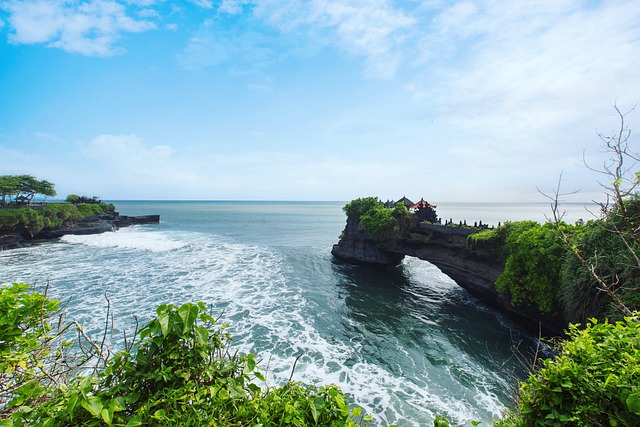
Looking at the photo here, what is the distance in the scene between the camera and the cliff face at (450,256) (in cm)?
1595

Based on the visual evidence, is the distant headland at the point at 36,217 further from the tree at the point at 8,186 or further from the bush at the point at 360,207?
the bush at the point at 360,207

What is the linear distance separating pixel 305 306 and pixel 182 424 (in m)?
15.1

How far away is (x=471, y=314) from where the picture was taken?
56.7ft

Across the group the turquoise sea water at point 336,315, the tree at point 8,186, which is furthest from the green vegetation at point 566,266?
the tree at point 8,186

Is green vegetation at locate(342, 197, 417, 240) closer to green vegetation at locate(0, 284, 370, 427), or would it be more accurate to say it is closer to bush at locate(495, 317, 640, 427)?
bush at locate(495, 317, 640, 427)

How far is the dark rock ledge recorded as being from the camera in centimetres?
3509

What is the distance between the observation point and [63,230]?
44.2m

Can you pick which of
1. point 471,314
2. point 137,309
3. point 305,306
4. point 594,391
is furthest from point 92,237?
point 594,391

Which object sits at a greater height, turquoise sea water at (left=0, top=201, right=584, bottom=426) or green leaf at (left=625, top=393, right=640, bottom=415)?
green leaf at (left=625, top=393, right=640, bottom=415)

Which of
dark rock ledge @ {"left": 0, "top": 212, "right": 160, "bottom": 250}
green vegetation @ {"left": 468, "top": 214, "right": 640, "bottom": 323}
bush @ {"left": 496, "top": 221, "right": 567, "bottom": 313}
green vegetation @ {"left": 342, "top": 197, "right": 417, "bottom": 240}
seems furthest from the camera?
dark rock ledge @ {"left": 0, "top": 212, "right": 160, "bottom": 250}

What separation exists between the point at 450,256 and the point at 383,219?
6.92 meters

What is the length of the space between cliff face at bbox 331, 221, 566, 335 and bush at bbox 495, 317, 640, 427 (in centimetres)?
1151

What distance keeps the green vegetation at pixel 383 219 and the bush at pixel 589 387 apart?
21719 mm

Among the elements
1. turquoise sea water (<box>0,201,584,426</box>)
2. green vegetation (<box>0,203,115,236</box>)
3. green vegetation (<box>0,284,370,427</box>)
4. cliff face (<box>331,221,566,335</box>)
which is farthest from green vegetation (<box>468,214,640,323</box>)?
green vegetation (<box>0,203,115,236</box>)
